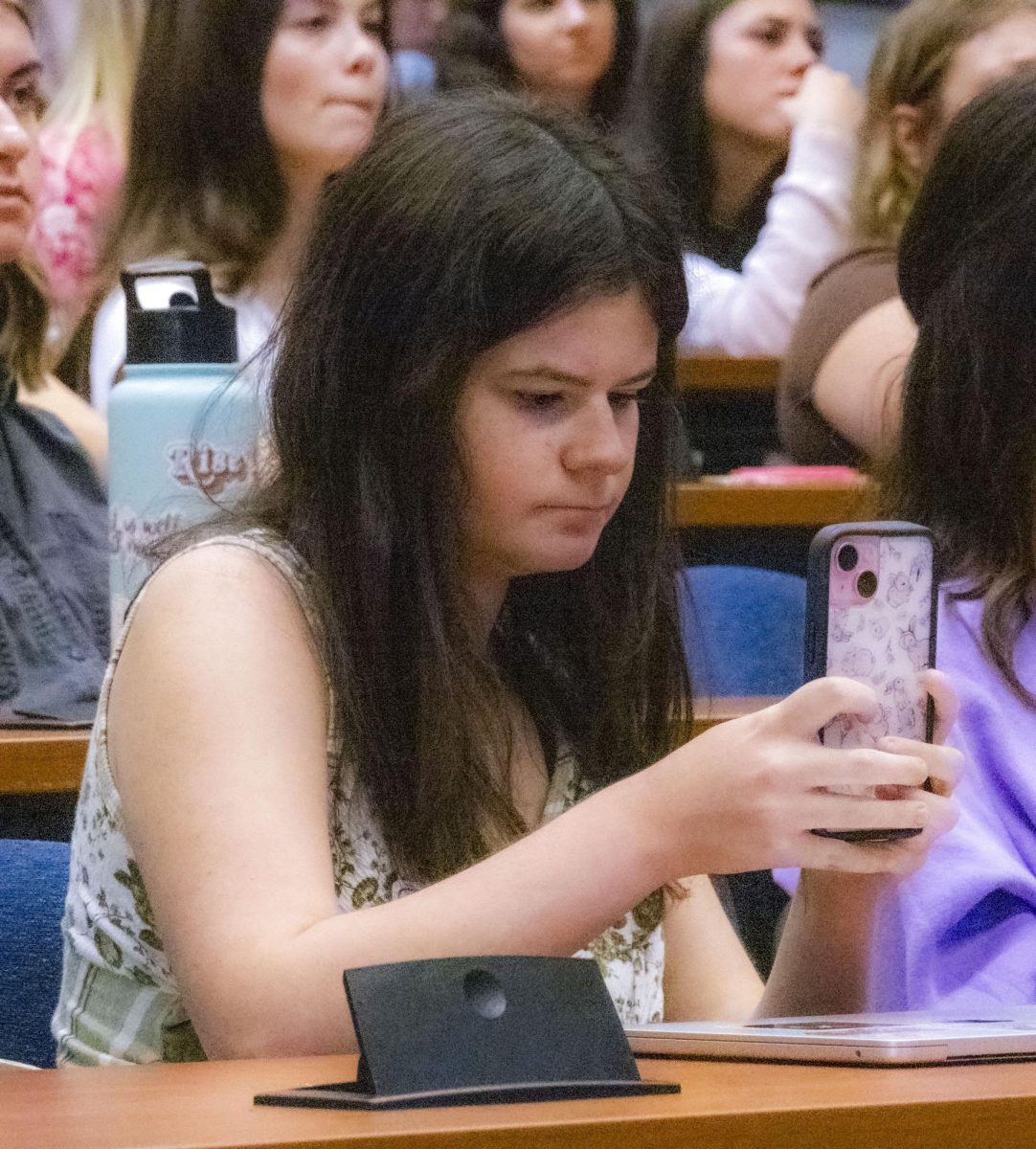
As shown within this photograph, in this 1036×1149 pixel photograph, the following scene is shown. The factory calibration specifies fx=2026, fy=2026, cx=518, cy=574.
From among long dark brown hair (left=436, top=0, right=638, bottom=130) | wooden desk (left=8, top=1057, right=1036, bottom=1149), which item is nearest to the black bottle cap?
wooden desk (left=8, top=1057, right=1036, bottom=1149)

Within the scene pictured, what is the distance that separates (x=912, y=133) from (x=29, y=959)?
6.29 ft

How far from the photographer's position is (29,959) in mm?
1231

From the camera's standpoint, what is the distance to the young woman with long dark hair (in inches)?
38.0

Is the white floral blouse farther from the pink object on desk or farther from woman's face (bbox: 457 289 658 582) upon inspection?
the pink object on desk

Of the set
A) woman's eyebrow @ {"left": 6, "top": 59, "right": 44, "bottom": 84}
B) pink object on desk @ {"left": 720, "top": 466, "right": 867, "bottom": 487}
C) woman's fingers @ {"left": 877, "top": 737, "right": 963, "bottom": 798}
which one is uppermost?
woman's eyebrow @ {"left": 6, "top": 59, "right": 44, "bottom": 84}

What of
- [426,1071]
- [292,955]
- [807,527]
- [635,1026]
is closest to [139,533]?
[292,955]

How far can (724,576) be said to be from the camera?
1909 millimetres

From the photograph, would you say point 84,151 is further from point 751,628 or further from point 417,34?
point 751,628

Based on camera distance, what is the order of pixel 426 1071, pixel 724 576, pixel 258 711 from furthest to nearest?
pixel 724 576 → pixel 258 711 → pixel 426 1071

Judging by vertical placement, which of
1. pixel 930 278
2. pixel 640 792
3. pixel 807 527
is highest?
pixel 930 278

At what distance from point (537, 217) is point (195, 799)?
0.39m

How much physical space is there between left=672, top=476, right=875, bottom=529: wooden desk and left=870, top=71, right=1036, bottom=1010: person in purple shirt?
96cm

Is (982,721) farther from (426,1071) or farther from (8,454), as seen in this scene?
(8,454)

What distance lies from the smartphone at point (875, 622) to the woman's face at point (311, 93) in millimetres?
1685
